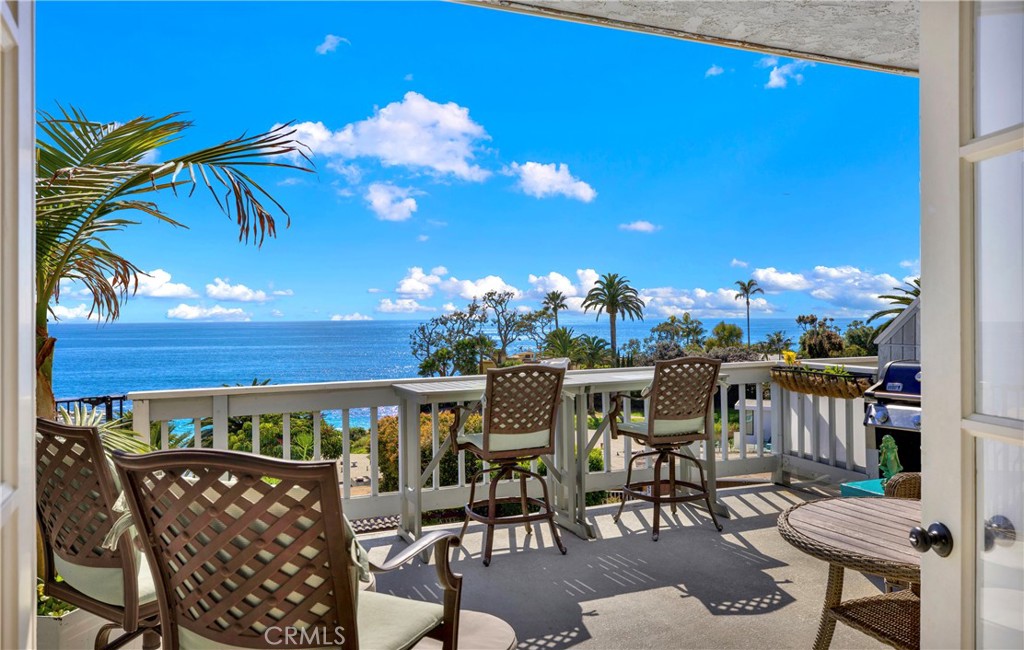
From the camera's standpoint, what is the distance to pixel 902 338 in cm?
388

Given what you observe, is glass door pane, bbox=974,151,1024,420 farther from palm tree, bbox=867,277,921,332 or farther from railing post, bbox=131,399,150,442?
palm tree, bbox=867,277,921,332

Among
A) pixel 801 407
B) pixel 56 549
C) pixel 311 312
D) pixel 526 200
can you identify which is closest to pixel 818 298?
pixel 526 200

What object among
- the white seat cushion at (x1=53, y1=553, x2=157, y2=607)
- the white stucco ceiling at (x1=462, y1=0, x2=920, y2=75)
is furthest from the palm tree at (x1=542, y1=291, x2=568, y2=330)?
the white seat cushion at (x1=53, y1=553, x2=157, y2=607)

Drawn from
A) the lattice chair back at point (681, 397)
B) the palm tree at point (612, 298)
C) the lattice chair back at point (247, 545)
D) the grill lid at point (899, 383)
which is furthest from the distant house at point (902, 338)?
the palm tree at point (612, 298)

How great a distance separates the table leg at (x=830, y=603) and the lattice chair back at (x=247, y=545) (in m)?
1.53

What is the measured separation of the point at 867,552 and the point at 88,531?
2.28m

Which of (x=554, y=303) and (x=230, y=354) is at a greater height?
(x=554, y=303)

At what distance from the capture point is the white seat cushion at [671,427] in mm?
4113

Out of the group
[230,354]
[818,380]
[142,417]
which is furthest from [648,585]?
[230,354]

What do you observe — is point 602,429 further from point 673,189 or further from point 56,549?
point 673,189

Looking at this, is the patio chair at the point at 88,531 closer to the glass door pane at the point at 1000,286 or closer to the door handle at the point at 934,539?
the door handle at the point at 934,539

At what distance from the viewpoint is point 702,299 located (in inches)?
1507

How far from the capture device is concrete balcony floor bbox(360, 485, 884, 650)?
8.89 feet

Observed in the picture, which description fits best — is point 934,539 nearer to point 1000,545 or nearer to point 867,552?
point 1000,545
